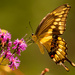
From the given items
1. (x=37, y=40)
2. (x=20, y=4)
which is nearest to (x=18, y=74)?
(x=37, y=40)

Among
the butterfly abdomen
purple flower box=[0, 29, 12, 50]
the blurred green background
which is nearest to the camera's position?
purple flower box=[0, 29, 12, 50]

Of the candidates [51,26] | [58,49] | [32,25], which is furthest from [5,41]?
[32,25]

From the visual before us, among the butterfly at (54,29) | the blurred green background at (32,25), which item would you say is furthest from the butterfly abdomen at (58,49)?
the blurred green background at (32,25)

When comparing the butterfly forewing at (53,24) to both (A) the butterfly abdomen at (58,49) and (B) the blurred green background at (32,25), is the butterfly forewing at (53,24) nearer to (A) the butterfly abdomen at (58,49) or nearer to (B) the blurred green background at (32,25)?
(A) the butterfly abdomen at (58,49)

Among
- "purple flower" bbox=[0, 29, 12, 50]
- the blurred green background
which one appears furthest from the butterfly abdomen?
the blurred green background

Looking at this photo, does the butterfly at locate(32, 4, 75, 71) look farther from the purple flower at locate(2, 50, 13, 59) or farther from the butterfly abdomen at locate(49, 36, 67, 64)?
the purple flower at locate(2, 50, 13, 59)

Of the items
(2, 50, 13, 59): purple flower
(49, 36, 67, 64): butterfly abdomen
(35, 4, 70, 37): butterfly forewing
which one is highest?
(35, 4, 70, 37): butterfly forewing

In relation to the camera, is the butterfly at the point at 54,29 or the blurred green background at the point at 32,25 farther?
the blurred green background at the point at 32,25

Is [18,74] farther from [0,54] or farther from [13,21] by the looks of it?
[13,21]

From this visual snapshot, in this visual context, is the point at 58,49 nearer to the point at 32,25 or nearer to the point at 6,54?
the point at 6,54
